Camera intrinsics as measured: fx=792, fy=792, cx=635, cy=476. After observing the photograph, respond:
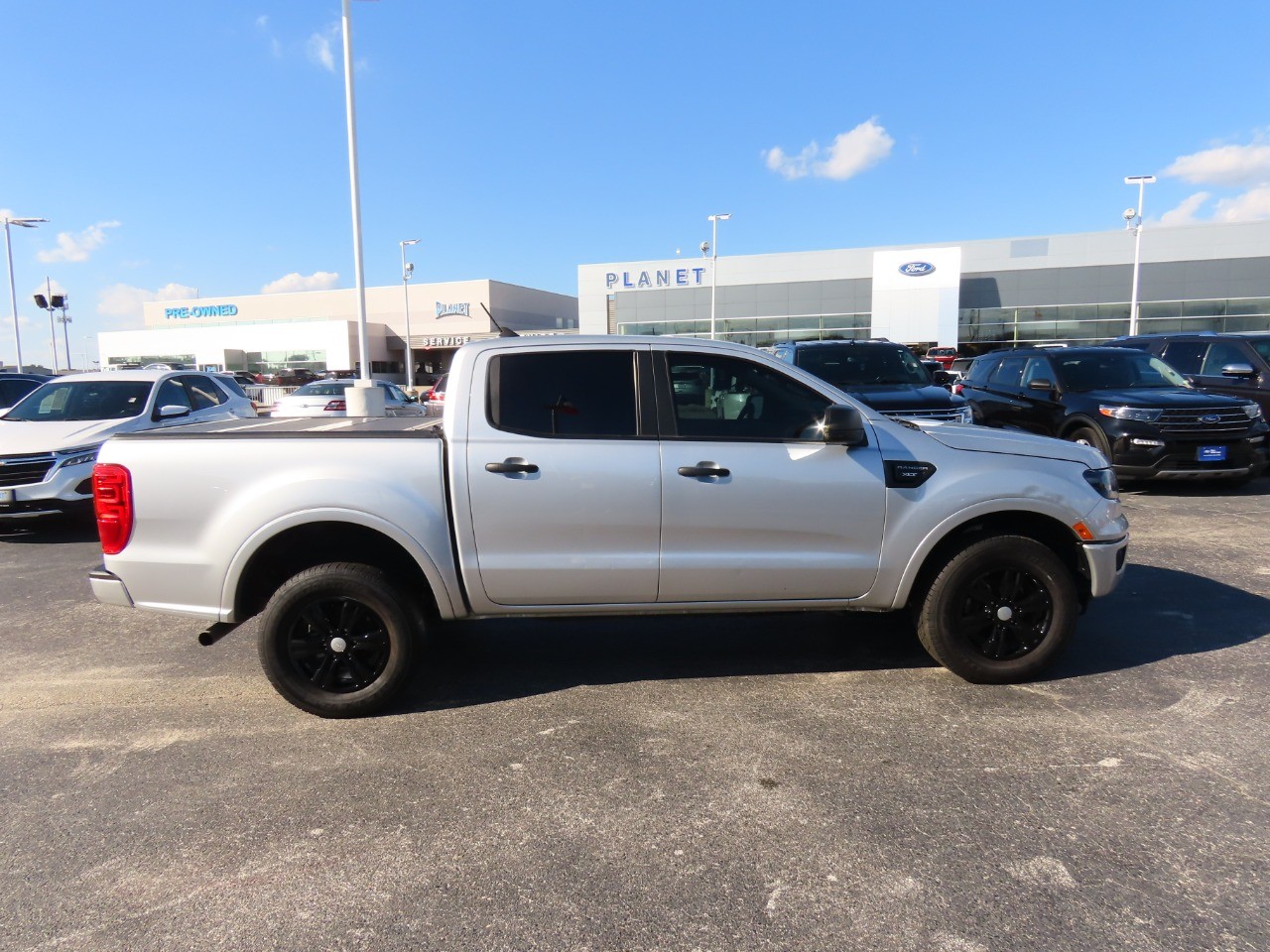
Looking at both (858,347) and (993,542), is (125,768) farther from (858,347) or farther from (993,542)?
(858,347)

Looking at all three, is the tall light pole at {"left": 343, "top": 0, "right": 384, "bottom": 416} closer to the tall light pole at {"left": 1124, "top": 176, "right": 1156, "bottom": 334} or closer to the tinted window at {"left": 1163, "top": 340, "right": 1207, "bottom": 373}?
the tinted window at {"left": 1163, "top": 340, "right": 1207, "bottom": 373}

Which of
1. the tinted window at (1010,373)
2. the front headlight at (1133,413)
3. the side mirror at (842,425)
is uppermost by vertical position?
the tinted window at (1010,373)

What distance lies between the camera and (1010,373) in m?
11.3

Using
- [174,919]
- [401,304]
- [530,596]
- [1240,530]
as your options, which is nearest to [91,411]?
[530,596]

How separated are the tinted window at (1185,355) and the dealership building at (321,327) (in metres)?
48.0

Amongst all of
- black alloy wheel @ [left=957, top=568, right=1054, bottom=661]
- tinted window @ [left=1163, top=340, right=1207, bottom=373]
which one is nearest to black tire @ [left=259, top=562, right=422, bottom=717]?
black alloy wheel @ [left=957, top=568, right=1054, bottom=661]

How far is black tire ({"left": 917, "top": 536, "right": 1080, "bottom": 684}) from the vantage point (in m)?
4.16

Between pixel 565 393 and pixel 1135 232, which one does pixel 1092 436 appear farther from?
pixel 1135 232

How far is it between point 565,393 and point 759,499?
115 centimetres

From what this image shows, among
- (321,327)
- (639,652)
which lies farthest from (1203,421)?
(321,327)

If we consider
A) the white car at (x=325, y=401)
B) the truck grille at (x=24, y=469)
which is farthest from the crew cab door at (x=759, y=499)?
the white car at (x=325, y=401)

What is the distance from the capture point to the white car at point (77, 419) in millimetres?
7980

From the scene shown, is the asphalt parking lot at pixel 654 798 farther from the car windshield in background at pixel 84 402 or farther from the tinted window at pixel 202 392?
the tinted window at pixel 202 392

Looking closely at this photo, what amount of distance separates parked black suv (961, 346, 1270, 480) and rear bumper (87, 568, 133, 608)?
968cm
